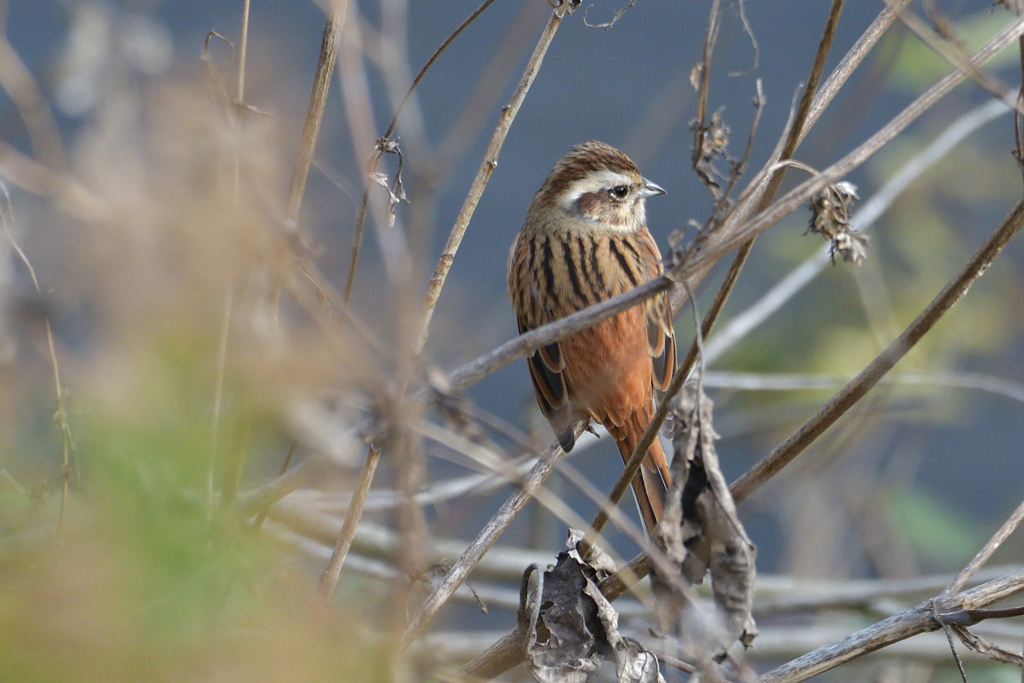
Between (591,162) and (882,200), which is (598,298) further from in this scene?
(882,200)

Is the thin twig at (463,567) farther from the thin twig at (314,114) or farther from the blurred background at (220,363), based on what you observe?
the thin twig at (314,114)

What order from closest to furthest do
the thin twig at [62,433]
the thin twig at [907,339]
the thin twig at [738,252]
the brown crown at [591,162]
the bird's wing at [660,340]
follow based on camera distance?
1. the thin twig at [62,433]
2. the thin twig at [738,252]
3. the thin twig at [907,339]
4. the bird's wing at [660,340]
5. the brown crown at [591,162]

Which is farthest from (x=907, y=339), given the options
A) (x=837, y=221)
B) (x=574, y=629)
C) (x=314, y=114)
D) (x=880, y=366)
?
(x=314, y=114)

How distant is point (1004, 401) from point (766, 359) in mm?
1736

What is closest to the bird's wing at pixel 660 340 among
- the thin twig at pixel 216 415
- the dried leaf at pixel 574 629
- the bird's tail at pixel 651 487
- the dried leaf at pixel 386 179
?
the bird's tail at pixel 651 487

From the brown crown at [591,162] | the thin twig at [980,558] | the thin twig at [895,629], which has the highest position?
the brown crown at [591,162]

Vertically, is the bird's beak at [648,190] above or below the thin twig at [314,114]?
above

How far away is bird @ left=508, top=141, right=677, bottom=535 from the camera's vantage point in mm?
3342

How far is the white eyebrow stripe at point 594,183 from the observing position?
365cm

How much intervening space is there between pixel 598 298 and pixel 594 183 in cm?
46

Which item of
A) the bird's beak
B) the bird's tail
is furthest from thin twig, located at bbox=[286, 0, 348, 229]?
the bird's beak

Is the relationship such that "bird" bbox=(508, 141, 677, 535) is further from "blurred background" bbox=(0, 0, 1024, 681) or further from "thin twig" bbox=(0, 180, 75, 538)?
"thin twig" bbox=(0, 180, 75, 538)

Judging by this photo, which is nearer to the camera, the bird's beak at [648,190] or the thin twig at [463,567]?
the thin twig at [463,567]

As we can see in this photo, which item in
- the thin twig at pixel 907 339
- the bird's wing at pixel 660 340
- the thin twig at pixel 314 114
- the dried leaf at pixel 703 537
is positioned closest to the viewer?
the dried leaf at pixel 703 537
